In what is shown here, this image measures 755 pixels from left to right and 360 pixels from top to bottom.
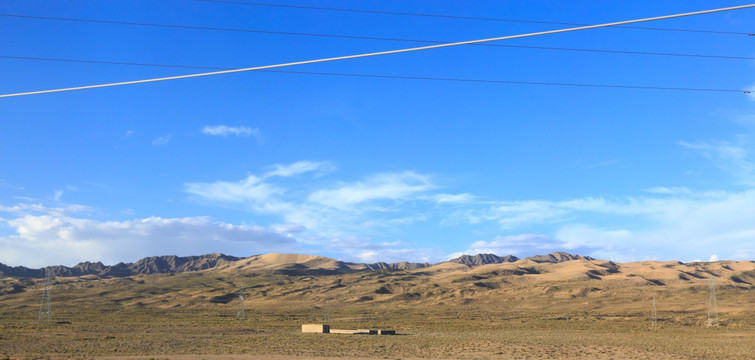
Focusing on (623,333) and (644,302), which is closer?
(623,333)

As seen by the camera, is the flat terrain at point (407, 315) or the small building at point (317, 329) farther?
the small building at point (317, 329)

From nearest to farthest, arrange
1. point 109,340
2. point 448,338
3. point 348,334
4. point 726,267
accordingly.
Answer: point 109,340 < point 448,338 < point 348,334 < point 726,267

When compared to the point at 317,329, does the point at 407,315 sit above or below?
below

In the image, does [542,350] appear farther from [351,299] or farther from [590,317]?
[351,299]

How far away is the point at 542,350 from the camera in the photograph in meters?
Answer: 45.7

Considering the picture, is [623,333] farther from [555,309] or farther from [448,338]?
[555,309]

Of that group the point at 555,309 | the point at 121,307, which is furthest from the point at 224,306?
the point at 555,309

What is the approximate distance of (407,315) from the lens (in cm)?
10438

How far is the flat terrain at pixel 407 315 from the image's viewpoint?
150ft

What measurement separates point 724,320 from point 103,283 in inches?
6950

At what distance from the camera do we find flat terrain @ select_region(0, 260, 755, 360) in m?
45.7

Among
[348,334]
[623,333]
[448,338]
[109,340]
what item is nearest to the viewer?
[109,340]

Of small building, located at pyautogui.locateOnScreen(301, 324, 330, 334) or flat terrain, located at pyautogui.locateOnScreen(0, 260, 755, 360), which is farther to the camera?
small building, located at pyautogui.locateOnScreen(301, 324, 330, 334)

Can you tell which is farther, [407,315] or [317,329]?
[407,315]
